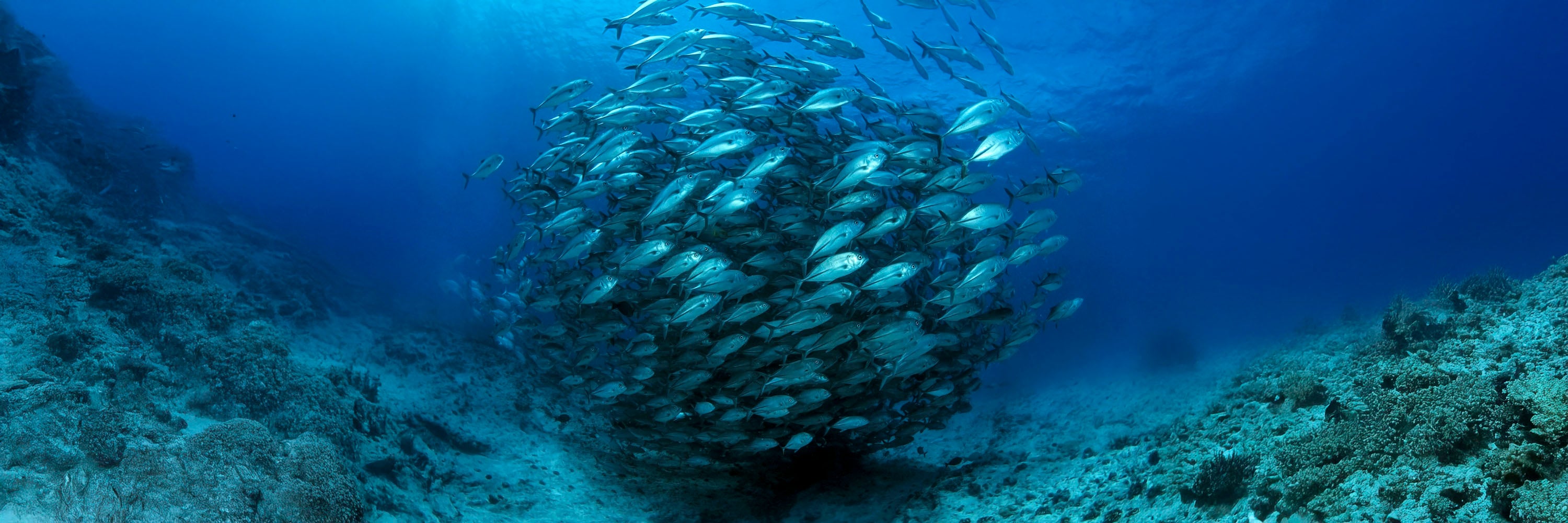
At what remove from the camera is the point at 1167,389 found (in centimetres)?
1194

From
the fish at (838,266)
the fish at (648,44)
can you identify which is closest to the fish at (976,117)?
the fish at (838,266)

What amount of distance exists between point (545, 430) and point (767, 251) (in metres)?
5.51

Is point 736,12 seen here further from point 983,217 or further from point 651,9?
point 983,217

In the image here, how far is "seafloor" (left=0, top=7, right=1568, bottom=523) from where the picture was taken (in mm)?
3367

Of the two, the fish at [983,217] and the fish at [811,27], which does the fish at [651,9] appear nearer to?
the fish at [811,27]

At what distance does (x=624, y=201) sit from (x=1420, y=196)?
7979 cm

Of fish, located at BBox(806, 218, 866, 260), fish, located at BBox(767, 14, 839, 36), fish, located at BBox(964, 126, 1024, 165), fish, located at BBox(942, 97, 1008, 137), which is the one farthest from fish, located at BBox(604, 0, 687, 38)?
fish, located at BBox(964, 126, 1024, 165)

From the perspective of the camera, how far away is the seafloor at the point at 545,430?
337cm

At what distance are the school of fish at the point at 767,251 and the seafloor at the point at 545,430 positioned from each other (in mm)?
1248

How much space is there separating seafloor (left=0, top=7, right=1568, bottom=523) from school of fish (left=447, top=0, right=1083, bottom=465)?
1.25m

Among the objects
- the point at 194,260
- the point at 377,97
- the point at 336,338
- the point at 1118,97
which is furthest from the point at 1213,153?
the point at 377,97

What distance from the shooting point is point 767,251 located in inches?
212

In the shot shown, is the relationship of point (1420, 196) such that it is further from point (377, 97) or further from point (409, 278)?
point (377, 97)

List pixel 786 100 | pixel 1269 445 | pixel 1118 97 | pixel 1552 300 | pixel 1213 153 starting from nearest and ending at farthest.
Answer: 1. pixel 1269 445
2. pixel 1552 300
3. pixel 786 100
4. pixel 1118 97
5. pixel 1213 153
